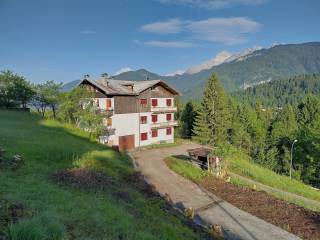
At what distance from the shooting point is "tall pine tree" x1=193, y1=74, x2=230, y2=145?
68250 millimetres

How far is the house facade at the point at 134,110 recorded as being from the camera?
4212cm

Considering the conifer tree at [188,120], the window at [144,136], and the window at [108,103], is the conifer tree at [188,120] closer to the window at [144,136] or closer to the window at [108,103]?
the window at [144,136]

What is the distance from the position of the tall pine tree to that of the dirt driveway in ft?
121

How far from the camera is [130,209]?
41.7 ft

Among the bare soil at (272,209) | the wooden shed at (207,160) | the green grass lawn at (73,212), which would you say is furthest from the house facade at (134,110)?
the green grass lawn at (73,212)

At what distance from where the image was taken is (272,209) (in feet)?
66.5

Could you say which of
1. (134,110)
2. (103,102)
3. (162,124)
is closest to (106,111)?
(103,102)

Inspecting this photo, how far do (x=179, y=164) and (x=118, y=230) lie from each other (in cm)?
2364

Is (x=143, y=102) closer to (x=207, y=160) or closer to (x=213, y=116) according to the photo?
(x=207, y=160)

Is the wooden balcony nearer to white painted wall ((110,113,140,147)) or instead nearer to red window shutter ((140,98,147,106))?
red window shutter ((140,98,147,106))

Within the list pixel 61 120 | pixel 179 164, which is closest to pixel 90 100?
pixel 61 120

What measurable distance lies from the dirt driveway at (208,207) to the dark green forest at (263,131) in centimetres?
2189

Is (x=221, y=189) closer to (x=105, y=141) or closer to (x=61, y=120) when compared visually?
(x=105, y=141)

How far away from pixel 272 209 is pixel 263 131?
71.0m
